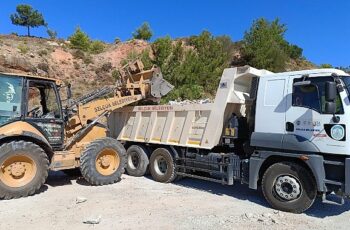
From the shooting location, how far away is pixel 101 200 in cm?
801

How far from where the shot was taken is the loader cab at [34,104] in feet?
27.9

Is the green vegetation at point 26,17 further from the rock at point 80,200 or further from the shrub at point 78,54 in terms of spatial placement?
the rock at point 80,200

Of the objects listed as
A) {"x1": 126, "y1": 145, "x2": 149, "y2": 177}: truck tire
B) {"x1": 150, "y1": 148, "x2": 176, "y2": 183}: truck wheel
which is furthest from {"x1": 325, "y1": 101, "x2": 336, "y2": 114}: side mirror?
{"x1": 126, "y1": 145, "x2": 149, "y2": 177}: truck tire

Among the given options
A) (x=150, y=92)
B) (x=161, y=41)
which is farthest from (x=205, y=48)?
(x=150, y=92)

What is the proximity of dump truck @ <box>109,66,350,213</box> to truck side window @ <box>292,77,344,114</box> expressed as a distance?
0.02 meters

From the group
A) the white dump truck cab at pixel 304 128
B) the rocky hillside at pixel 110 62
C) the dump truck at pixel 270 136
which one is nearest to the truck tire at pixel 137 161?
the dump truck at pixel 270 136

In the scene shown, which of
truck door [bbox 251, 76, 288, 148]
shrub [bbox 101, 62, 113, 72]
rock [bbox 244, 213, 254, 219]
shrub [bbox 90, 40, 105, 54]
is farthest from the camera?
shrub [bbox 90, 40, 105, 54]

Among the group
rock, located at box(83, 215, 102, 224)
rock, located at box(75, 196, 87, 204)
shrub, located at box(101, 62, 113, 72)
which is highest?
shrub, located at box(101, 62, 113, 72)

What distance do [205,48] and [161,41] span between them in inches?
273

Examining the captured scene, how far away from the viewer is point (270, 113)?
761cm

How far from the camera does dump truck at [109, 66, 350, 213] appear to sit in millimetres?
6672

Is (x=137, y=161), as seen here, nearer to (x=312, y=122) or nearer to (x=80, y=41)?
(x=312, y=122)

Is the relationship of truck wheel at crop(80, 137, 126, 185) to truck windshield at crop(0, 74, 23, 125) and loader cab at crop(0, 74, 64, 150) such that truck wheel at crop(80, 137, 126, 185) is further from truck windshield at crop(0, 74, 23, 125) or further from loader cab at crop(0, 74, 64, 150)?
→ truck windshield at crop(0, 74, 23, 125)

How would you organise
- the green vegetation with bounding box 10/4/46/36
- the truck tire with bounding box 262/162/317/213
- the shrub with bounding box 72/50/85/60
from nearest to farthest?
the truck tire with bounding box 262/162/317/213
the shrub with bounding box 72/50/85/60
the green vegetation with bounding box 10/4/46/36
